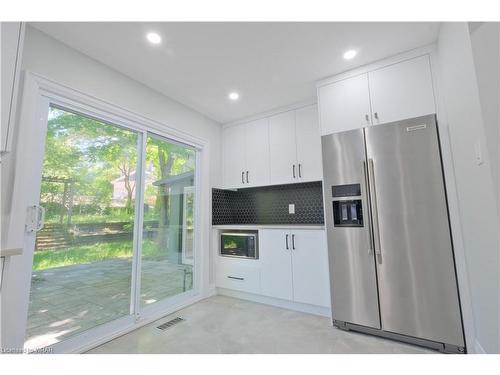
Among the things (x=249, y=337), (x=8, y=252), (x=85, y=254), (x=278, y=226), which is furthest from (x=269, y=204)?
(x=8, y=252)

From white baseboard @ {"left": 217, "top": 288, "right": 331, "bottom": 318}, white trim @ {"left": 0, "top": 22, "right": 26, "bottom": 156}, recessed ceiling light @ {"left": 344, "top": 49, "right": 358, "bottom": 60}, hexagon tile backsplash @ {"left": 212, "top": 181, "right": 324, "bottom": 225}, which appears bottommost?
white baseboard @ {"left": 217, "top": 288, "right": 331, "bottom": 318}

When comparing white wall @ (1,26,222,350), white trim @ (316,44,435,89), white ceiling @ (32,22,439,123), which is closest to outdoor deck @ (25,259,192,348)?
white wall @ (1,26,222,350)

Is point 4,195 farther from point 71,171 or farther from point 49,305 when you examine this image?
point 49,305

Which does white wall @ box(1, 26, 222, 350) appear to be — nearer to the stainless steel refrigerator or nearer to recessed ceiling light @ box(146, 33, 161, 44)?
recessed ceiling light @ box(146, 33, 161, 44)

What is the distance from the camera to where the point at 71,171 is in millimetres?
2082

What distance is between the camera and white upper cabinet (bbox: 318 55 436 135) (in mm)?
2125

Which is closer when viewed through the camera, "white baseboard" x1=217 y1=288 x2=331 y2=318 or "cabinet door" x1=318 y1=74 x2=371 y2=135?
"cabinet door" x1=318 y1=74 x2=371 y2=135

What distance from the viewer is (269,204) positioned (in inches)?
148

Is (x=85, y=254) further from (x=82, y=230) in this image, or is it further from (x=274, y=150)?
(x=274, y=150)

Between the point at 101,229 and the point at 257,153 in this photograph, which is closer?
the point at 101,229

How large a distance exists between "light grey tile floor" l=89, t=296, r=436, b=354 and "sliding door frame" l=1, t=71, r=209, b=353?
0.48 feet

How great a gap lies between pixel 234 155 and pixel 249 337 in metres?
2.52

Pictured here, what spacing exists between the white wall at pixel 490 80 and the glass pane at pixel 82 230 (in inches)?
115
